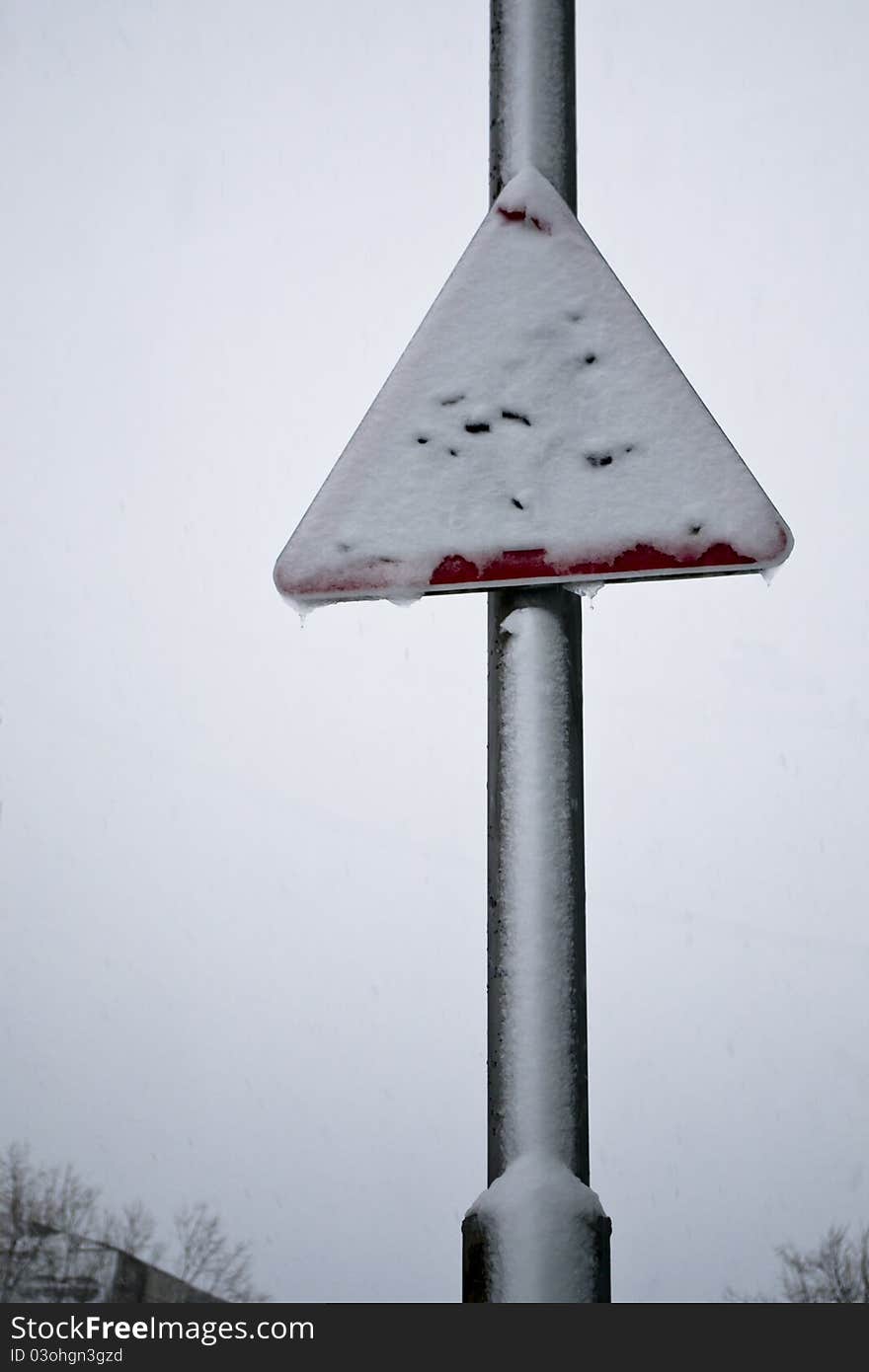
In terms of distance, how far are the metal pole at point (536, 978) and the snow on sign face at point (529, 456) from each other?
0.29ft

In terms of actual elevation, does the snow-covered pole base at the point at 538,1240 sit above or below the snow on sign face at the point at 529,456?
below

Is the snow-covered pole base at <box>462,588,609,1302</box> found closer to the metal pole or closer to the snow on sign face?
the metal pole

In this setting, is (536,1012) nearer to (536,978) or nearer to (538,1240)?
(536,978)

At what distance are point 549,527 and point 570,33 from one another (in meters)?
0.68

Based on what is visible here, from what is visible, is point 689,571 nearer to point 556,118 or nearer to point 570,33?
point 556,118

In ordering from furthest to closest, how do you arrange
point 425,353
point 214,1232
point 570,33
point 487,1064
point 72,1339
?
point 214,1232, point 72,1339, point 570,33, point 425,353, point 487,1064

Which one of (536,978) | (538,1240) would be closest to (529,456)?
(536,978)

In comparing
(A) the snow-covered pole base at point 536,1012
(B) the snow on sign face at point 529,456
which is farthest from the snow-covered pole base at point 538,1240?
(B) the snow on sign face at point 529,456

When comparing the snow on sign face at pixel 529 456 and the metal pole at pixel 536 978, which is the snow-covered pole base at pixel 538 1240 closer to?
the metal pole at pixel 536 978

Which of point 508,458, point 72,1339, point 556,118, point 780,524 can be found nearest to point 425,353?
point 508,458

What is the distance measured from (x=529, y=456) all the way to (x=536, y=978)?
0.58 meters

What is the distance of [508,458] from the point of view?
1521mm

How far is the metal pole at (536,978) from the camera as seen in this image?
1.31 meters

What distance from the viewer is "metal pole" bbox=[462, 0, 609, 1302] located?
1.31m
